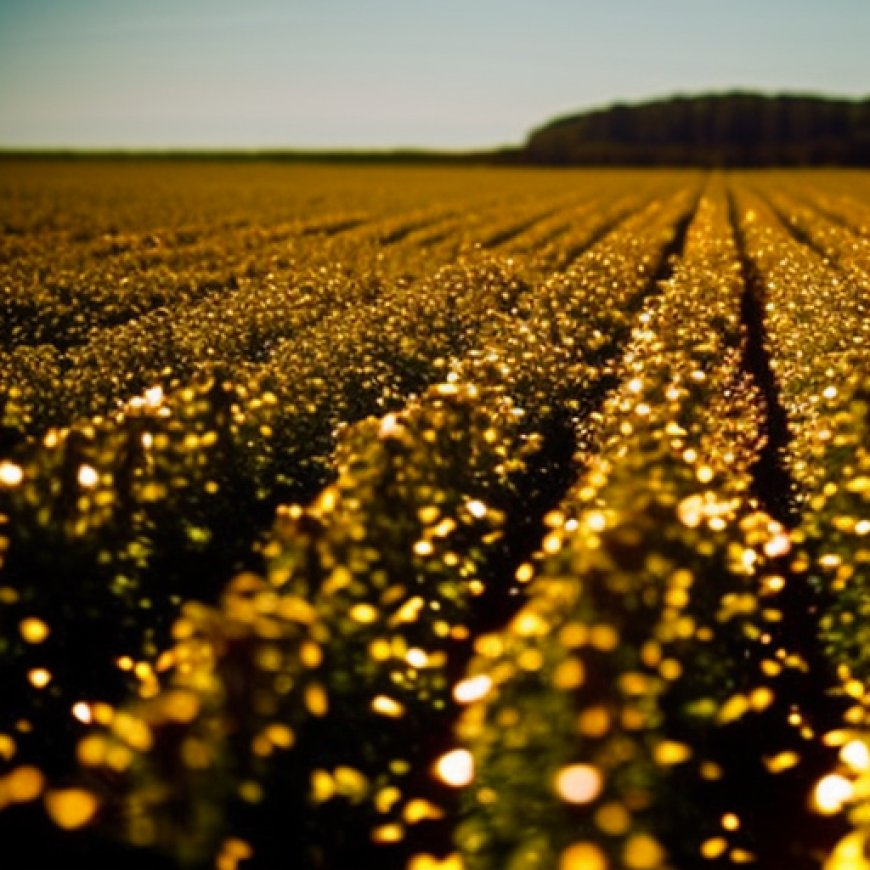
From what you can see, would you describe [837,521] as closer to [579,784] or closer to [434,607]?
[434,607]

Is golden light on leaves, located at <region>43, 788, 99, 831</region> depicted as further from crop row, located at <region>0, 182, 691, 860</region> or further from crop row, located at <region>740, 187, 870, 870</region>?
crop row, located at <region>740, 187, 870, 870</region>

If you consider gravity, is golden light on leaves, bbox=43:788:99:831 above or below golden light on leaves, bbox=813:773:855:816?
above

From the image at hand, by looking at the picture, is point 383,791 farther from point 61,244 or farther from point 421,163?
point 421,163

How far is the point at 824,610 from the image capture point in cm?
745

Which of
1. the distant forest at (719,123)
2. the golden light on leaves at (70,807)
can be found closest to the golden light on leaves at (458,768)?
the golden light on leaves at (70,807)

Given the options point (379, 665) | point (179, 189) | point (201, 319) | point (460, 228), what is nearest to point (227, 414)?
point (379, 665)

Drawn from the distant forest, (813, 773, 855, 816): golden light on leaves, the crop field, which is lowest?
(813, 773, 855, 816): golden light on leaves

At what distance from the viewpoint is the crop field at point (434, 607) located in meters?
4.50

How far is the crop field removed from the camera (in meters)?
4.50

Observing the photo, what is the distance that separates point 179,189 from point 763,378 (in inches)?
1839

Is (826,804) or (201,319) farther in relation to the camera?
(201,319)

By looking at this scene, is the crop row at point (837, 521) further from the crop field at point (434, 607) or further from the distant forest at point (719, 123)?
the distant forest at point (719, 123)

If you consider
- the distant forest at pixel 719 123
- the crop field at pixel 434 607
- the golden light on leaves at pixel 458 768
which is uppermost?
the distant forest at pixel 719 123

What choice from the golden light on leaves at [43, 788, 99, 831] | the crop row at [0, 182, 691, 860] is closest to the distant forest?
the crop row at [0, 182, 691, 860]
